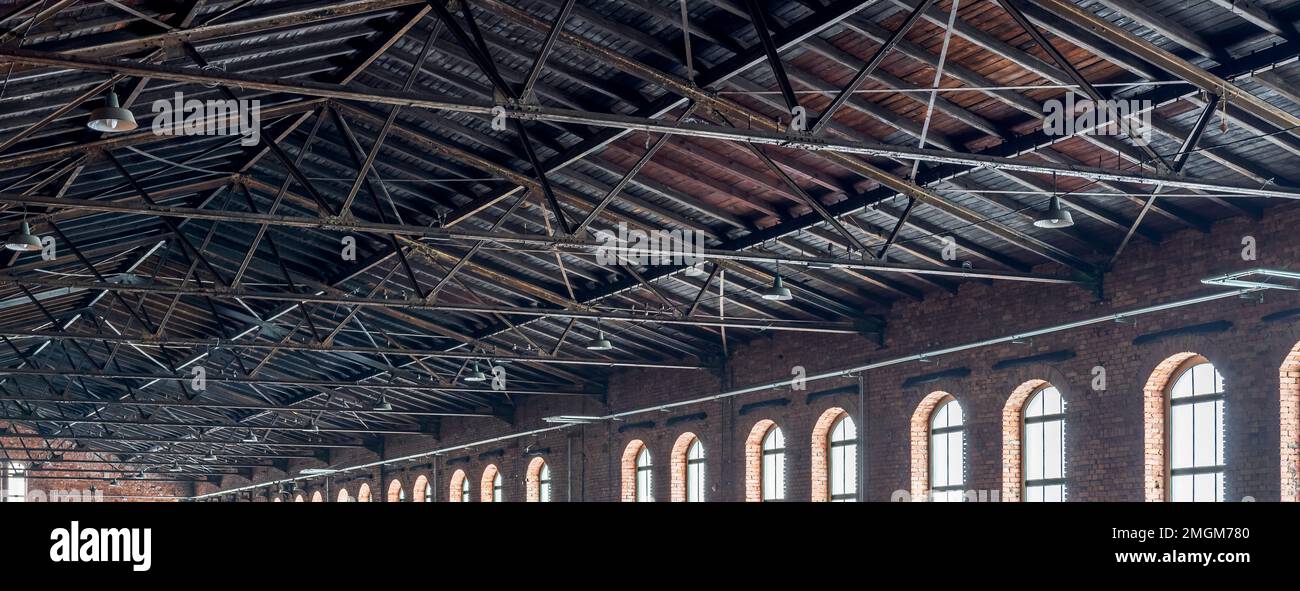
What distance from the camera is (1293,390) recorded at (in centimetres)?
1529

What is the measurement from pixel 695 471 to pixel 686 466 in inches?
13.6

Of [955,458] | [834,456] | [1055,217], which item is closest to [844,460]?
[834,456]

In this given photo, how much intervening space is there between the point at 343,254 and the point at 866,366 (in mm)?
9269

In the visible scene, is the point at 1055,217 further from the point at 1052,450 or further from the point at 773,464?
the point at 773,464

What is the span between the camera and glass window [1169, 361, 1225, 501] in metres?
16.3

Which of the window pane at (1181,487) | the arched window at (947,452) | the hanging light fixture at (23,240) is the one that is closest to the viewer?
the hanging light fixture at (23,240)

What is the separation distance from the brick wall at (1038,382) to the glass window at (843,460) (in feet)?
1.02

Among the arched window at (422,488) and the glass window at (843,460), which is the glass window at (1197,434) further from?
the arched window at (422,488)

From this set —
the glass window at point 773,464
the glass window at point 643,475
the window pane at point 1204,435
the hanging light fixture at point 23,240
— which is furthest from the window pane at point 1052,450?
the hanging light fixture at point 23,240

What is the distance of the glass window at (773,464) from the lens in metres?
25.2

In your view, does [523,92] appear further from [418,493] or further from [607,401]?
[418,493]

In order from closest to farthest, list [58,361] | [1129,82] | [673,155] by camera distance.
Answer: [1129,82], [673,155], [58,361]
